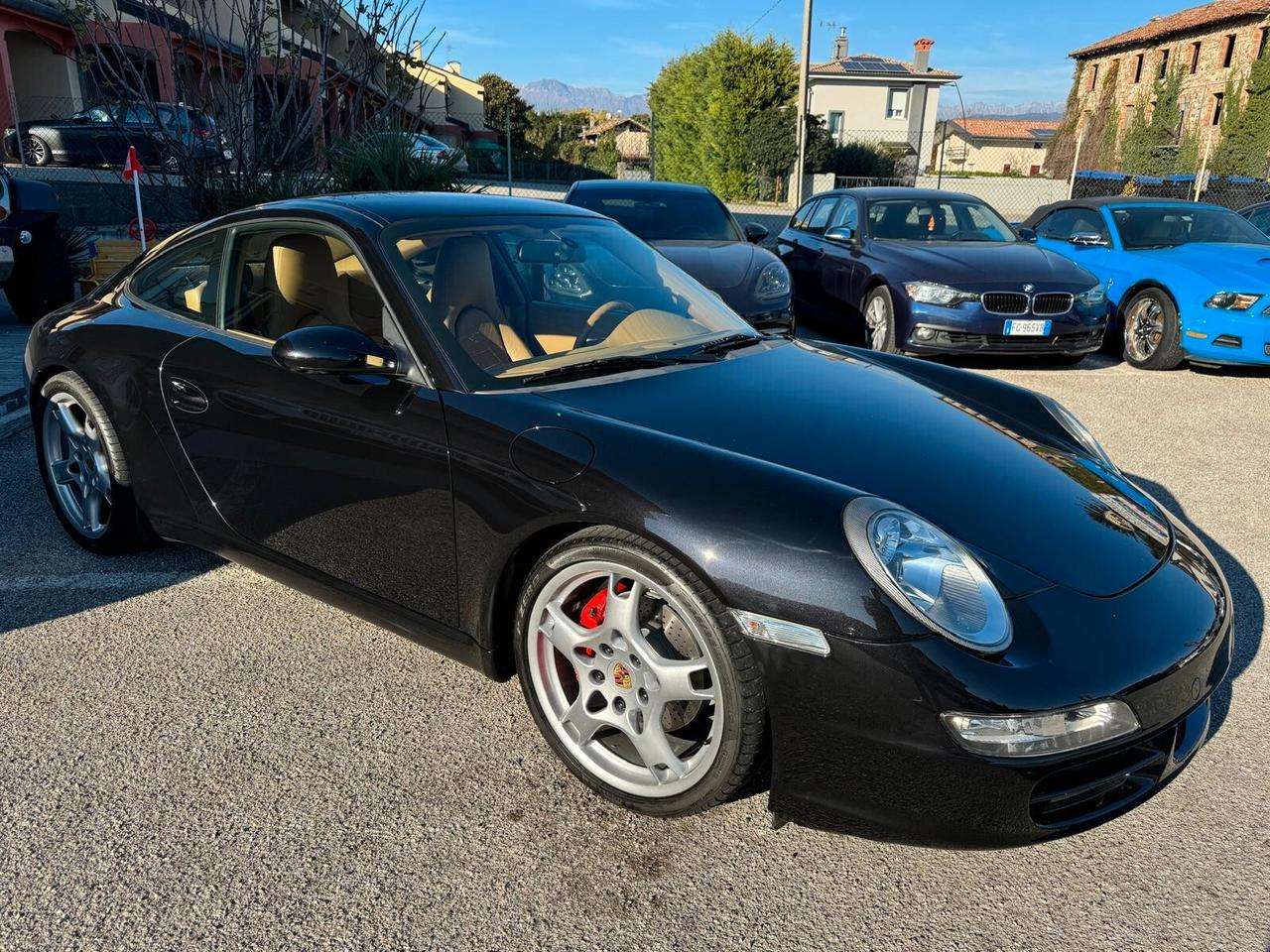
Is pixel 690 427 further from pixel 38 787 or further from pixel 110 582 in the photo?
pixel 110 582

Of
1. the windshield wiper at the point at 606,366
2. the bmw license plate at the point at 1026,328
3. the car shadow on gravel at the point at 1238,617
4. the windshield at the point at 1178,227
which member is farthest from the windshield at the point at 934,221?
the windshield wiper at the point at 606,366

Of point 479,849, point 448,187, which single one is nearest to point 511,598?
point 479,849

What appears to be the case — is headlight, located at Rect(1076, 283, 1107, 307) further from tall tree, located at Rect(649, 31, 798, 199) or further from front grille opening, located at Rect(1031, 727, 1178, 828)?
tall tree, located at Rect(649, 31, 798, 199)

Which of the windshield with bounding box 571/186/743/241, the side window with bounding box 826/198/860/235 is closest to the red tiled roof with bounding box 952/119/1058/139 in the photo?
the side window with bounding box 826/198/860/235

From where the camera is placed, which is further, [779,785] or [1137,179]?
[1137,179]

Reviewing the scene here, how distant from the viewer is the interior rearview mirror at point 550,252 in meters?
3.25

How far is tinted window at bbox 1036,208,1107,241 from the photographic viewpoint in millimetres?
9023

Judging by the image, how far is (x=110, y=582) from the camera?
3682mm

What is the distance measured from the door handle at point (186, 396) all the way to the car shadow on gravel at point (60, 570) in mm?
823

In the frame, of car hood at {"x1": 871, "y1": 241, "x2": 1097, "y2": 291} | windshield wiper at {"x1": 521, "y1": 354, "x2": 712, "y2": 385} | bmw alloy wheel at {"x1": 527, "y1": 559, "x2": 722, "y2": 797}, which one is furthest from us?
car hood at {"x1": 871, "y1": 241, "x2": 1097, "y2": 291}

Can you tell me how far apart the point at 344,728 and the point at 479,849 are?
688 millimetres

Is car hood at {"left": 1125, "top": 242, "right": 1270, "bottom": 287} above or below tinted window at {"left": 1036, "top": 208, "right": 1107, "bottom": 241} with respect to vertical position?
below

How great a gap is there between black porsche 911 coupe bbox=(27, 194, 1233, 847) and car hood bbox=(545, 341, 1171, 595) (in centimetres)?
1

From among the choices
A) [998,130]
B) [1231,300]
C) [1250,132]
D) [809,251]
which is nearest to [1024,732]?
[1231,300]
